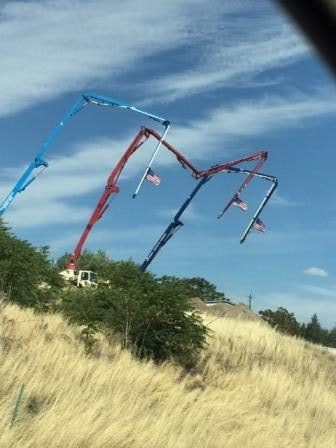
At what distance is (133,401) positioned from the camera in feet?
32.8

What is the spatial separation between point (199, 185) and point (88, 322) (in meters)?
39.2

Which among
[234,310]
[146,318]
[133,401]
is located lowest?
[133,401]

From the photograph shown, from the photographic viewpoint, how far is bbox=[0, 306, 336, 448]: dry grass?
7875 millimetres

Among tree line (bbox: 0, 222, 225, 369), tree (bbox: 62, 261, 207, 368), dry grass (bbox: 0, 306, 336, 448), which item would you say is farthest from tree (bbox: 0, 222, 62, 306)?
dry grass (bbox: 0, 306, 336, 448)

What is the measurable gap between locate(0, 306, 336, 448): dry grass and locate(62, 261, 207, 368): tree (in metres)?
0.76

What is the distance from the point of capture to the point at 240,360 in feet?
64.2

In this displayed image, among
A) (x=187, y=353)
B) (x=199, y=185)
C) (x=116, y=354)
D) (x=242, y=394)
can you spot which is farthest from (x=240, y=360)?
(x=199, y=185)

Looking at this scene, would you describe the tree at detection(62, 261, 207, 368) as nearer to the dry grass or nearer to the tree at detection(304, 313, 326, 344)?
the dry grass

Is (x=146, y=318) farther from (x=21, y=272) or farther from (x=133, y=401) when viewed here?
(x=133, y=401)

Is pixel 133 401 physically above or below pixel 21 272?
below

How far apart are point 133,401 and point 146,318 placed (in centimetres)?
553

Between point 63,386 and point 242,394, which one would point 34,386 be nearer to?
point 63,386

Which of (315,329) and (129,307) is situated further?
(315,329)

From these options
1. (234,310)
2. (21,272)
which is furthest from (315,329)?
(21,272)
